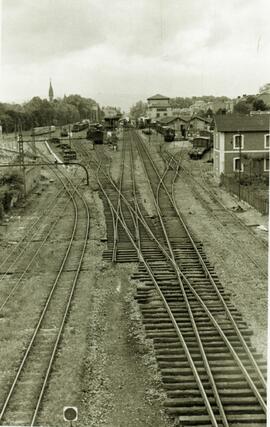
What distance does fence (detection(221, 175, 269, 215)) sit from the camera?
97.4ft

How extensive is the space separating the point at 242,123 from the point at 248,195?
11.4 meters

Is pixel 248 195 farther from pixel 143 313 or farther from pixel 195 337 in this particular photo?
pixel 195 337

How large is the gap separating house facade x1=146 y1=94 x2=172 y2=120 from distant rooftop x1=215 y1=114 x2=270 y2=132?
9575cm

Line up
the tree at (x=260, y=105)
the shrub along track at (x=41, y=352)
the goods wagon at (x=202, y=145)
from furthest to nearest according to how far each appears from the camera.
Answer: the tree at (x=260, y=105)
the goods wagon at (x=202, y=145)
the shrub along track at (x=41, y=352)

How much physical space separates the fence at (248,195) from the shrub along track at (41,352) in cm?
1180

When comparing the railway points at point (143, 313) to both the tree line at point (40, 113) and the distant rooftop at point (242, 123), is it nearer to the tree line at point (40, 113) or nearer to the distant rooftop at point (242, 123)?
the distant rooftop at point (242, 123)

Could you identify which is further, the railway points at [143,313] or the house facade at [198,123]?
the house facade at [198,123]

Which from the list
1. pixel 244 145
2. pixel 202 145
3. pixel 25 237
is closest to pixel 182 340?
pixel 25 237

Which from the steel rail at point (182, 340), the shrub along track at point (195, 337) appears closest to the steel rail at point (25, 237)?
the shrub along track at point (195, 337)

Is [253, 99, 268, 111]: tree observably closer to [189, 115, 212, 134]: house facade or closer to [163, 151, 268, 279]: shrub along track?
[189, 115, 212, 134]: house facade

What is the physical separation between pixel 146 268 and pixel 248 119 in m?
26.4


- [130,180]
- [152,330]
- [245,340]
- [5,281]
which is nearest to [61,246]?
[5,281]

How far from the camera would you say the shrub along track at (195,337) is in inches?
400

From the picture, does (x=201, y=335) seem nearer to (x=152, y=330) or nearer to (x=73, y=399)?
(x=152, y=330)
